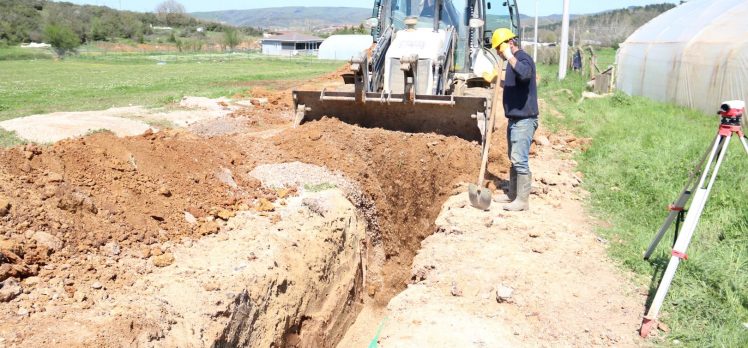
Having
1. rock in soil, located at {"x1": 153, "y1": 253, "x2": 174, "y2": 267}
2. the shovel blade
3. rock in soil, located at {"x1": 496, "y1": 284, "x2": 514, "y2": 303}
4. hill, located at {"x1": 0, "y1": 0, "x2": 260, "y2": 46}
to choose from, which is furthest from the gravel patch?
hill, located at {"x1": 0, "y1": 0, "x2": 260, "y2": 46}

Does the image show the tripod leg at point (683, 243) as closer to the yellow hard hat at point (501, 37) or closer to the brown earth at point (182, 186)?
the yellow hard hat at point (501, 37)

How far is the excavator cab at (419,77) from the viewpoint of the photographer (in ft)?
28.3

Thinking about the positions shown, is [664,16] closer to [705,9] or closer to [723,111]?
[705,9]

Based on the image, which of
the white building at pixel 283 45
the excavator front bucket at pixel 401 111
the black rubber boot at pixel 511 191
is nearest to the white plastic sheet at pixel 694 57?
the excavator front bucket at pixel 401 111

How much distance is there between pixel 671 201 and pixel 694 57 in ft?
29.9

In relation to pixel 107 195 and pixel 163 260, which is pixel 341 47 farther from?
pixel 163 260

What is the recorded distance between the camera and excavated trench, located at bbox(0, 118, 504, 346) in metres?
4.53

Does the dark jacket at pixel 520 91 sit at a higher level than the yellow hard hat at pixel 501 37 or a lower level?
lower

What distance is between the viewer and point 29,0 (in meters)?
103

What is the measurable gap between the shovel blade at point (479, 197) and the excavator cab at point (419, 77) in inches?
55.1

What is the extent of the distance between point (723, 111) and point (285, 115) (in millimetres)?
9211

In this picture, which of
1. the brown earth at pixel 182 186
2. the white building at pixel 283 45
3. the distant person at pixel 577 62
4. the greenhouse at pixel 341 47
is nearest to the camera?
the brown earth at pixel 182 186

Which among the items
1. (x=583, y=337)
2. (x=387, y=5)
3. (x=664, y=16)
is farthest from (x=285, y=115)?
(x=664, y=16)

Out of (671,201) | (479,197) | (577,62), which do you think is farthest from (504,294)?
(577,62)
